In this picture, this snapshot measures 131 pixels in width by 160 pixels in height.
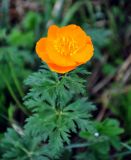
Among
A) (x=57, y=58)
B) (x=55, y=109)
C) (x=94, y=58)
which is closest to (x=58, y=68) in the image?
(x=57, y=58)

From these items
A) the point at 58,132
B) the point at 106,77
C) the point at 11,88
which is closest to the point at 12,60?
the point at 11,88

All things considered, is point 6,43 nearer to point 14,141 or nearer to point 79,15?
point 79,15

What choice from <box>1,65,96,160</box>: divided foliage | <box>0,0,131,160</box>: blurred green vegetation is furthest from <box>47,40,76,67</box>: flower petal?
<box>0,0,131,160</box>: blurred green vegetation

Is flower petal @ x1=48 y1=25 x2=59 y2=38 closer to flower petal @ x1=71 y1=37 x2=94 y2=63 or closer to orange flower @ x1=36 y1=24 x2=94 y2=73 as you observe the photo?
orange flower @ x1=36 y1=24 x2=94 y2=73

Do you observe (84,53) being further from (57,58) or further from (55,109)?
(55,109)

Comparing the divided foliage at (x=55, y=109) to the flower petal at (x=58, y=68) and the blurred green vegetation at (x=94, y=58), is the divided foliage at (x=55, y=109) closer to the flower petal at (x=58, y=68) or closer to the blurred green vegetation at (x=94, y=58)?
the flower petal at (x=58, y=68)

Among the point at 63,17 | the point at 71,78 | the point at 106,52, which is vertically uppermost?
the point at 63,17
